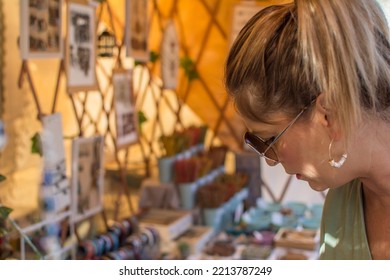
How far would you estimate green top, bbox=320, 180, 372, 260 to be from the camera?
67cm

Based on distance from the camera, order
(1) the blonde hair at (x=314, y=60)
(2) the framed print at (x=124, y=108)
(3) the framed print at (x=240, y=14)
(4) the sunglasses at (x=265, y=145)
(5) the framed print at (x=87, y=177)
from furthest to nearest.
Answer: (3) the framed print at (x=240, y=14) < (2) the framed print at (x=124, y=108) < (5) the framed print at (x=87, y=177) < (4) the sunglasses at (x=265, y=145) < (1) the blonde hair at (x=314, y=60)

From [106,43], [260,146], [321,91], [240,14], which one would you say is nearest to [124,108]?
[106,43]

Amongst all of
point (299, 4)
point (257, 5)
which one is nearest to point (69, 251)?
point (299, 4)

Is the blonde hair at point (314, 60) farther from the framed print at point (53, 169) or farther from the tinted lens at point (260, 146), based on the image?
the framed print at point (53, 169)

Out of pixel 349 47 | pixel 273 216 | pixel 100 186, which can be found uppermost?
pixel 349 47

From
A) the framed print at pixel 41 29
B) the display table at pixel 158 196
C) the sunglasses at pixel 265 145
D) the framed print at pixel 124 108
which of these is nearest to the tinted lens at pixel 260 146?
the sunglasses at pixel 265 145

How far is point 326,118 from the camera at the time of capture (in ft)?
1.88

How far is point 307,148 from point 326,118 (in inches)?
1.8

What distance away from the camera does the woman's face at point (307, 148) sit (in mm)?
590

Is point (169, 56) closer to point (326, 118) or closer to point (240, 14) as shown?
point (240, 14)

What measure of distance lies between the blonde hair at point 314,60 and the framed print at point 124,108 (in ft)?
3.68

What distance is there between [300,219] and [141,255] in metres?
0.68

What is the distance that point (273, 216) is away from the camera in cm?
212

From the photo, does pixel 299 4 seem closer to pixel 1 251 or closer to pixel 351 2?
pixel 351 2
